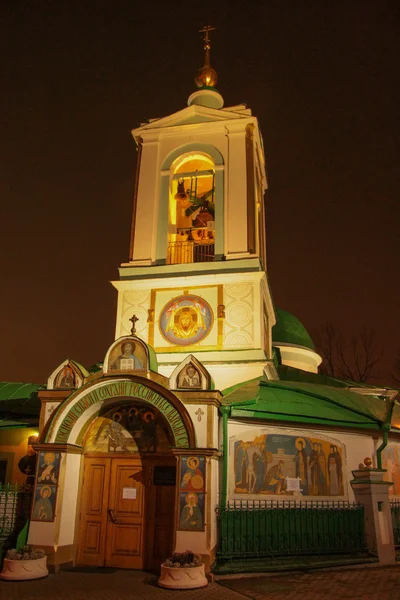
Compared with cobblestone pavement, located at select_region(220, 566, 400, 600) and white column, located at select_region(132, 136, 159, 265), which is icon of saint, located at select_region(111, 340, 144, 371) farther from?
white column, located at select_region(132, 136, 159, 265)

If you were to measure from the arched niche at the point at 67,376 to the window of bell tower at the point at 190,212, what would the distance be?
17.6ft

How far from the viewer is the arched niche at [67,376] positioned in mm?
11078

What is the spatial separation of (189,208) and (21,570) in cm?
1113

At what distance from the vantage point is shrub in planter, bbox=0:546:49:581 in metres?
9.11

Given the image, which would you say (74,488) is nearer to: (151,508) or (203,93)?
(151,508)

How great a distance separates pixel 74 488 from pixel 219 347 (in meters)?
4.94

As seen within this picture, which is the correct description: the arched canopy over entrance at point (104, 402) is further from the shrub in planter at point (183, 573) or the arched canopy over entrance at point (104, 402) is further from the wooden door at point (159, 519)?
the shrub in planter at point (183, 573)

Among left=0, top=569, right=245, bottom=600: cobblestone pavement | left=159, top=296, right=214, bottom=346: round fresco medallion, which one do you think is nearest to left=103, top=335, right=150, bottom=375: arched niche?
left=159, top=296, right=214, bottom=346: round fresco medallion

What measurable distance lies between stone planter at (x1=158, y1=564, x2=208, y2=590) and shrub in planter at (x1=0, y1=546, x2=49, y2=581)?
7.28ft

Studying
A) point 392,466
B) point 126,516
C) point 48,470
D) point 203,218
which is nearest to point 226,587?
point 126,516

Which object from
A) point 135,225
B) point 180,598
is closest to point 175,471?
point 180,598

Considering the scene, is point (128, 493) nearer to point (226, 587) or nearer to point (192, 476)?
point (192, 476)

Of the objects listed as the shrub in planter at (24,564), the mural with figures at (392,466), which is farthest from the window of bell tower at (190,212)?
the shrub in planter at (24,564)

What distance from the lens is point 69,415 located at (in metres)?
10.7
